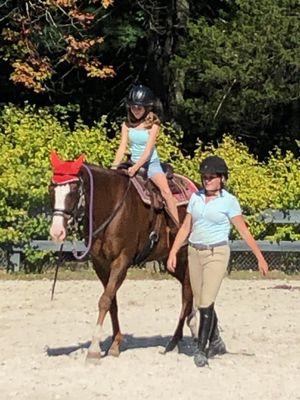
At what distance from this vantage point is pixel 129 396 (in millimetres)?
8031

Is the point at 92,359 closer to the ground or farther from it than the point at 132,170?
closer to the ground

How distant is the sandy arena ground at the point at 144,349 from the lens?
8.27m

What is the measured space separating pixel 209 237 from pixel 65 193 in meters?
1.35

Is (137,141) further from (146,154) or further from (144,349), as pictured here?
(144,349)

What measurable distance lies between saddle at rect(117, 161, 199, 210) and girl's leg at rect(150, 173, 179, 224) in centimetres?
5

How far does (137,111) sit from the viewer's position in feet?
32.7

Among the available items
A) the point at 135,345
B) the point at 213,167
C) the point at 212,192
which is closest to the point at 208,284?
the point at 212,192

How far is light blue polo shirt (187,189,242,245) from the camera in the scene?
9250mm

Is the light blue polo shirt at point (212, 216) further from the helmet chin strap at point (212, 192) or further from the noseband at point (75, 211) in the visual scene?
the noseband at point (75, 211)

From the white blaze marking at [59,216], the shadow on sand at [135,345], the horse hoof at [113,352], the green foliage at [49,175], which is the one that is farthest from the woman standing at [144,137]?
the green foliage at [49,175]

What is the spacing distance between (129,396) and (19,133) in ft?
37.7

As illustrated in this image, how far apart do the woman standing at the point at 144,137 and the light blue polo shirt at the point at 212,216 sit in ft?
2.87

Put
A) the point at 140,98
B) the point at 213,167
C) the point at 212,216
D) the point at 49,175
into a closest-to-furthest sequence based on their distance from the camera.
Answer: the point at 213,167 → the point at 212,216 → the point at 140,98 → the point at 49,175

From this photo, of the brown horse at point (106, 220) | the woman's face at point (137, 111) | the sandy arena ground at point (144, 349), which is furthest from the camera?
the woman's face at point (137, 111)
